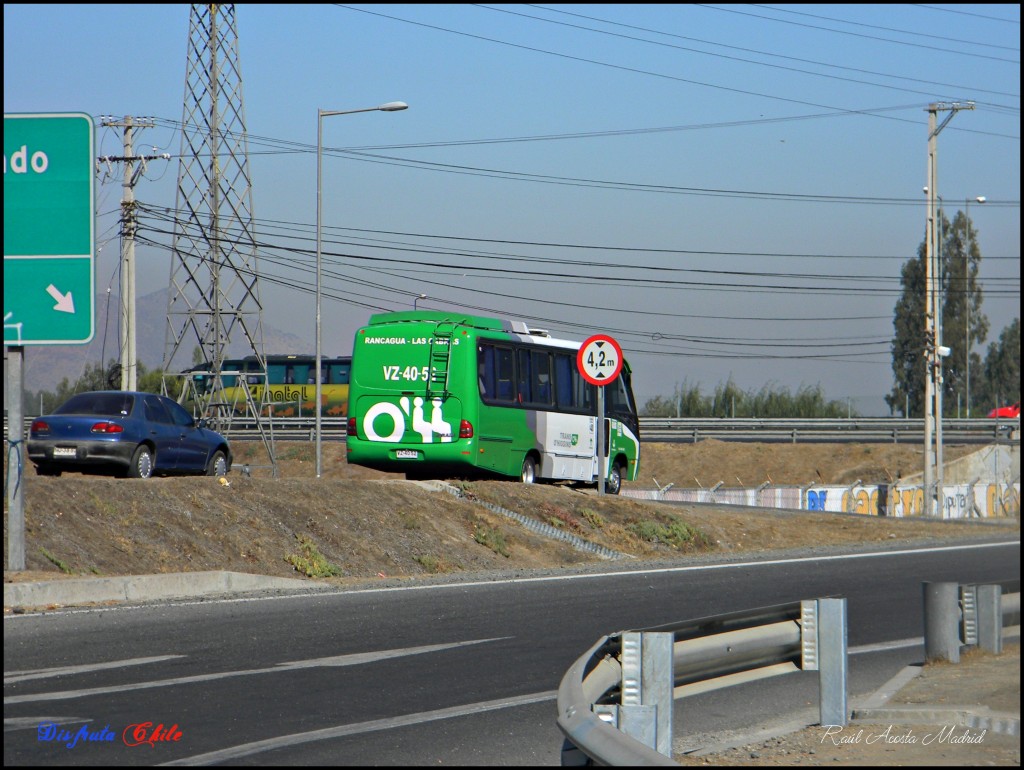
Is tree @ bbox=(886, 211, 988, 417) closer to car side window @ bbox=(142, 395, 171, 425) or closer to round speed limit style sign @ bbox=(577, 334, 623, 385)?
round speed limit style sign @ bbox=(577, 334, 623, 385)

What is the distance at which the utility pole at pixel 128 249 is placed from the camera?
1528 inches

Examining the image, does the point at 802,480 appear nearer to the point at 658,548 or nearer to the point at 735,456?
the point at 735,456

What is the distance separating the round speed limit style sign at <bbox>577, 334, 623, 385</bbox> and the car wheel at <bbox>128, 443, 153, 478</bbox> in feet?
24.6

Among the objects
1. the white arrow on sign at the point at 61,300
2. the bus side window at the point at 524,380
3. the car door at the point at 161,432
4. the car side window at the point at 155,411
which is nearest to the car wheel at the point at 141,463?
the car door at the point at 161,432

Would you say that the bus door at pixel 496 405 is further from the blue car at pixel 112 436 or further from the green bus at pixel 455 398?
the blue car at pixel 112 436

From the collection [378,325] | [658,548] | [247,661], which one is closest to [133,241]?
[378,325]

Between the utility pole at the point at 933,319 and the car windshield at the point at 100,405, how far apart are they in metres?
12.8

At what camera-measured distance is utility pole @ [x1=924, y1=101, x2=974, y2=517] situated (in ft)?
37.5

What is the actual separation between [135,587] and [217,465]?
1052cm

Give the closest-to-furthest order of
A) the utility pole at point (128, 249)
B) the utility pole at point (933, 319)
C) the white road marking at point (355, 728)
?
the white road marking at point (355, 728)
the utility pole at point (933, 319)
the utility pole at point (128, 249)

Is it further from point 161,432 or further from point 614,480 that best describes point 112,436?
point 614,480

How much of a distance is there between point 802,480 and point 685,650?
45.0 metres

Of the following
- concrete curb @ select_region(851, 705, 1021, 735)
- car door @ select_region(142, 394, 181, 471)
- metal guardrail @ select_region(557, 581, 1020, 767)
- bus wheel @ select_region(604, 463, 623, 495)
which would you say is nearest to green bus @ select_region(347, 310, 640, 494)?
bus wheel @ select_region(604, 463, 623, 495)

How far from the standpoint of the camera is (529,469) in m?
27.9
